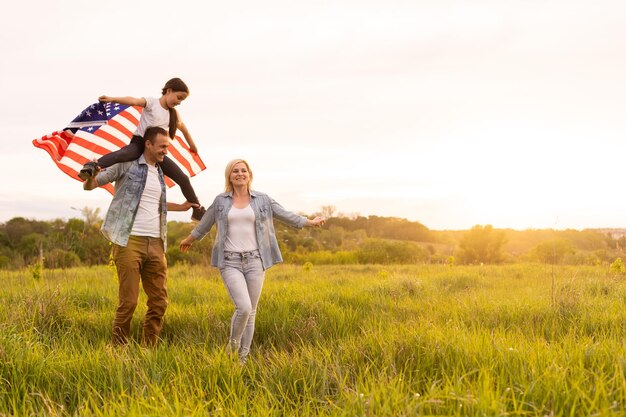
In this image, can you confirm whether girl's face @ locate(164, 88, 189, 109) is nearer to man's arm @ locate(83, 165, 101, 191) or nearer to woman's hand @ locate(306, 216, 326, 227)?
man's arm @ locate(83, 165, 101, 191)

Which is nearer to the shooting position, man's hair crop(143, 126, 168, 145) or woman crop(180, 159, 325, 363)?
woman crop(180, 159, 325, 363)

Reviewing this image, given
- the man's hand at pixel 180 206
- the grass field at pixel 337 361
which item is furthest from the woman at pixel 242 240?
the grass field at pixel 337 361

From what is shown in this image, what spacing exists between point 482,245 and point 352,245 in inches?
413

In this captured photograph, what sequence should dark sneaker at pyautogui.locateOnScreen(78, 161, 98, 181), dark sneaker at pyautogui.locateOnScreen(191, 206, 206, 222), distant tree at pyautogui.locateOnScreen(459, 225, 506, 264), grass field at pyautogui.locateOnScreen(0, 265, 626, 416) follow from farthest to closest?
distant tree at pyautogui.locateOnScreen(459, 225, 506, 264)
dark sneaker at pyautogui.locateOnScreen(191, 206, 206, 222)
dark sneaker at pyautogui.locateOnScreen(78, 161, 98, 181)
grass field at pyautogui.locateOnScreen(0, 265, 626, 416)

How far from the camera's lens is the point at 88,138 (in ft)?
22.0

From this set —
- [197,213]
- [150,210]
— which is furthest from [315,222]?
[150,210]

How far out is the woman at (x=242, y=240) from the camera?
5438 millimetres

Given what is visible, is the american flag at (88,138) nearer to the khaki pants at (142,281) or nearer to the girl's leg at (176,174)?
the girl's leg at (176,174)

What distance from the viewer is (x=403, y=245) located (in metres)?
24.8

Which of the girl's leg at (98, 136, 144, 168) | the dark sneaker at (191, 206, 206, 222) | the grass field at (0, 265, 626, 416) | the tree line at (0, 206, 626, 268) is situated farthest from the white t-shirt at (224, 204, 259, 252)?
the tree line at (0, 206, 626, 268)

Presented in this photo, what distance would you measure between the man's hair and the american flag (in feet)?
3.71

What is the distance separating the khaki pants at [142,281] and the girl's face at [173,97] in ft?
5.35

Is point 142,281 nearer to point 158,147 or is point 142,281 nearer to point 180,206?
point 180,206

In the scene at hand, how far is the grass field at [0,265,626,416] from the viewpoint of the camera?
3.20 m
